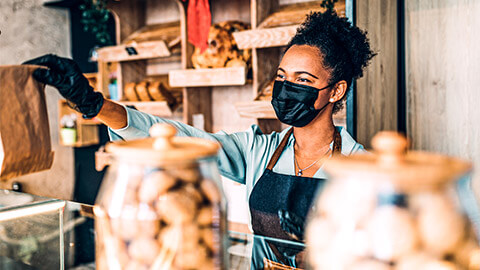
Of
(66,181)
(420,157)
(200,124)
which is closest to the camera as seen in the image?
(420,157)

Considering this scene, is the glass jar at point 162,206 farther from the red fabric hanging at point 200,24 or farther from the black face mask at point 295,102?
the red fabric hanging at point 200,24

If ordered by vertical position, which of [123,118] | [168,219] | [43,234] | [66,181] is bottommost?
[66,181]

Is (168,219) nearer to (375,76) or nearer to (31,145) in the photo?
(31,145)

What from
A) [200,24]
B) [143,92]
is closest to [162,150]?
[200,24]

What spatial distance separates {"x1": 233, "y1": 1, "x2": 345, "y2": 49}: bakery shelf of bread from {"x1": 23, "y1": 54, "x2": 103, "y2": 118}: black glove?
1336mm

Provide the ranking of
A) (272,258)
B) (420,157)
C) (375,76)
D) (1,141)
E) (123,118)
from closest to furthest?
→ (420,157) < (272,258) < (1,141) < (123,118) < (375,76)

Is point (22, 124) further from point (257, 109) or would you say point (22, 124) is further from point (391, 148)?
point (257, 109)

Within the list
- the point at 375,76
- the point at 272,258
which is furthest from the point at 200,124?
the point at 272,258

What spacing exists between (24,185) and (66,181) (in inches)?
15.9

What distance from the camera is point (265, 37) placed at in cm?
256

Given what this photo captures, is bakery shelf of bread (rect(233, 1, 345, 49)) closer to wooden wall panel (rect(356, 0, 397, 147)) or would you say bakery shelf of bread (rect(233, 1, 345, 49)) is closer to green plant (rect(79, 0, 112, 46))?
wooden wall panel (rect(356, 0, 397, 147))

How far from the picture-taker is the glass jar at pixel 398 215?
45 centimetres

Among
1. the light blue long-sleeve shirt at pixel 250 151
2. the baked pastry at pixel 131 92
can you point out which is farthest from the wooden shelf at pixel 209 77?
the light blue long-sleeve shirt at pixel 250 151

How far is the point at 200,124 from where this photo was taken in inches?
126
